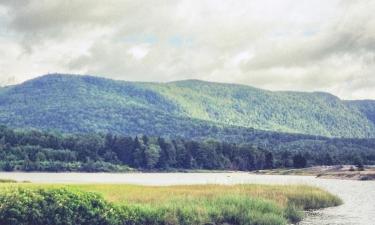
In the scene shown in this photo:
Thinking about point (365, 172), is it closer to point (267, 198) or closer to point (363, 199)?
point (363, 199)

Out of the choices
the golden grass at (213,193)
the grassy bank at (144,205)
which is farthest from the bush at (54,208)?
the golden grass at (213,193)

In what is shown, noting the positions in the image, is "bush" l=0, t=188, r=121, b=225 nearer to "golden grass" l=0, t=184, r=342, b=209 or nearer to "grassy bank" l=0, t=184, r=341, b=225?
"grassy bank" l=0, t=184, r=341, b=225

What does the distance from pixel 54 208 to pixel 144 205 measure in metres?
9.58

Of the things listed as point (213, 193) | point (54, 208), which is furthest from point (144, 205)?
point (213, 193)

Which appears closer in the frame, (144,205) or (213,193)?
(144,205)

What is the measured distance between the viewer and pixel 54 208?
169ft

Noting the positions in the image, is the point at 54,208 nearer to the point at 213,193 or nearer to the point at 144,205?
the point at 144,205

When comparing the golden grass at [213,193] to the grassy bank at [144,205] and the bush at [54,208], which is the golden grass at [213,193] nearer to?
the grassy bank at [144,205]

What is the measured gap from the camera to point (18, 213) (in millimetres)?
49719

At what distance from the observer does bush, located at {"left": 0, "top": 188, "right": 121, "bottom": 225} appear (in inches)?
1967

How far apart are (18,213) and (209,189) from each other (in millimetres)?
29596

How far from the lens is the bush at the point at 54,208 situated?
50.0 meters

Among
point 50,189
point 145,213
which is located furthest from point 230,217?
point 50,189

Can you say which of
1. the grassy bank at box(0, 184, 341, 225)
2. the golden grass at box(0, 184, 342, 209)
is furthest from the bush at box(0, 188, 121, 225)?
the golden grass at box(0, 184, 342, 209)
